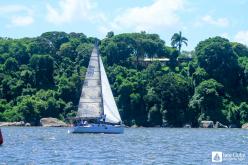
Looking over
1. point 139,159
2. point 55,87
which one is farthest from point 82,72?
point 139,159

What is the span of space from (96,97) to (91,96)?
27.0 inches

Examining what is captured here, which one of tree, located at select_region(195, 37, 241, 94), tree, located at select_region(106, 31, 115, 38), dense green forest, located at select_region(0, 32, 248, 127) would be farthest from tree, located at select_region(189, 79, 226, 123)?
tree, located at select_region(106, 31, 115, 38)

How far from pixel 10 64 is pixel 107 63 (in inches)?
905

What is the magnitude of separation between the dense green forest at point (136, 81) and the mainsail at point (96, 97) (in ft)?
158

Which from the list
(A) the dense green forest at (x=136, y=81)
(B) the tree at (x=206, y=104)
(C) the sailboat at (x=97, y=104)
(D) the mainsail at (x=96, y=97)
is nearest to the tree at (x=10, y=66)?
(A) the dense green forest at (x=136, y=81)

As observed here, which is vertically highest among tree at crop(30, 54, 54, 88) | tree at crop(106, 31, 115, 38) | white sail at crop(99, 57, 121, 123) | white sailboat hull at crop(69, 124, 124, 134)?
tree at crop(106, 31, 115, 38)

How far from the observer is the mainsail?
96.5 metres

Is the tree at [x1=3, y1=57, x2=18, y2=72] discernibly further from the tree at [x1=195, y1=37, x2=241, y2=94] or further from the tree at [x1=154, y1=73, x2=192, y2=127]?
the tree at [x1=195, y1=37, x2=241, y2=94]

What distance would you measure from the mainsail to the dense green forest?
48290mm

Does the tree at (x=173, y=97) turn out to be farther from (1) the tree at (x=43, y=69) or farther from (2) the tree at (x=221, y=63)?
(1) the tree at (x=43, y=69)

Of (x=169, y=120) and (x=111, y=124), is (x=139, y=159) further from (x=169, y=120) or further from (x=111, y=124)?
(x=169, y=120)

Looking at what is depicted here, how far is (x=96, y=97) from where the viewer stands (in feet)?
316

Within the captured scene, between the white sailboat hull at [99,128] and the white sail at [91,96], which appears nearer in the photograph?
the white sail at [91,96]

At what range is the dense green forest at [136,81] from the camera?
479 ft
